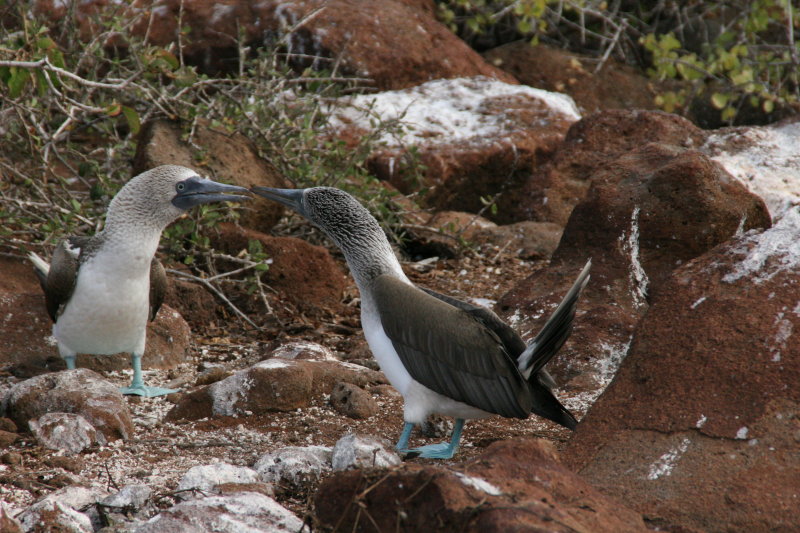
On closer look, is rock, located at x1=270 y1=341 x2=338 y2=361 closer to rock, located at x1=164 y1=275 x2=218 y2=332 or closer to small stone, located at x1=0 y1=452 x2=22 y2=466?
rock, located at x1=164 y1=275 x2=218 y2=332

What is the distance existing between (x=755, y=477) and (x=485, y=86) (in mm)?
7402

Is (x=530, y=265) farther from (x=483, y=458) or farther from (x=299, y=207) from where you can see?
(x=483, y=458)

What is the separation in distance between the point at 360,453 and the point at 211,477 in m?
0.52

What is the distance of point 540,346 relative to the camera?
3670mm

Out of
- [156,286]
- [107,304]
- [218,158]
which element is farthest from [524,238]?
[107,304]

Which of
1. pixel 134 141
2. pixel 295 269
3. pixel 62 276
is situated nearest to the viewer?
pixel 62 276

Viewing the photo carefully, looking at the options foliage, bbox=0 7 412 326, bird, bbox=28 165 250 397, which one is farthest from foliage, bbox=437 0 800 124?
bird, bbox=28 165 250 397

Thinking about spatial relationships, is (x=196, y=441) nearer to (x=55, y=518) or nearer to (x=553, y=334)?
(x=55, y=518)

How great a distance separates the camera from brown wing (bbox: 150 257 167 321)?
213 inches

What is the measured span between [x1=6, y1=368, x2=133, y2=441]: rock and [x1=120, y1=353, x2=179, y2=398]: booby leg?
580mm

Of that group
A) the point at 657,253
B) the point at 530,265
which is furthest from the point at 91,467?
the point at 530,265

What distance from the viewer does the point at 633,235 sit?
5.19 meters

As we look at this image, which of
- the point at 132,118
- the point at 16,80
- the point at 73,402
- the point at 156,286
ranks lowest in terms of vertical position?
the point at 156,286

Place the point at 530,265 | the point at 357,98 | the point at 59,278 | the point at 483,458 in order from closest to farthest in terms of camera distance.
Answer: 1. the point at 483,458
2. the point at 59,278
3. the point at 530,265
4. the point at 357,98
